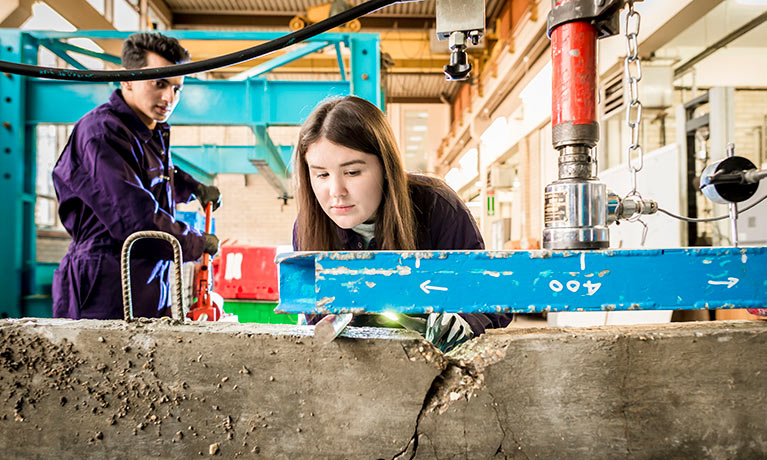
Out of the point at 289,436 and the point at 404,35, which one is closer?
the point at 289,436

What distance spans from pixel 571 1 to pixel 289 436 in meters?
1.00

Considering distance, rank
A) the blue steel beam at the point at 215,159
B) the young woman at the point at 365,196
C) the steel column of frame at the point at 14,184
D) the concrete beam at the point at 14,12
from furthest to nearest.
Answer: the blue steel beam at the point at 215,159 < the concrete beam at the point at 14,12 < the steel column of frame at the point at 14,184 < the young woman at the point at 365,196

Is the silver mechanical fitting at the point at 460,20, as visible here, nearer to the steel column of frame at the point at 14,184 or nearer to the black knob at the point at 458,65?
the black knob at the point at 458,65

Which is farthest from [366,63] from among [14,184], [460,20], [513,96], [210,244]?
[513,96]

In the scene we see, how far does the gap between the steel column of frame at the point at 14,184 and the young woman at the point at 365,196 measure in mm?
2255

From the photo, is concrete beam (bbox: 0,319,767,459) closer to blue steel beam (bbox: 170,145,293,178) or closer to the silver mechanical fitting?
the silver mechanical fitting

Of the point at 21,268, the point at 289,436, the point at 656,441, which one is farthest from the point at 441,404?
the point at 21,268

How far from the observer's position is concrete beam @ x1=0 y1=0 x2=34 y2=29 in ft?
14.5

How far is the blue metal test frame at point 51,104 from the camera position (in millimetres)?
2701

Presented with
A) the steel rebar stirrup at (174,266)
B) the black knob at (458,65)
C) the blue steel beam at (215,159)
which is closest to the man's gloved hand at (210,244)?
the steel rebar stirrup at (174,266)

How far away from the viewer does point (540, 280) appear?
74 cm

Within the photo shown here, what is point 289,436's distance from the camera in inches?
34.3

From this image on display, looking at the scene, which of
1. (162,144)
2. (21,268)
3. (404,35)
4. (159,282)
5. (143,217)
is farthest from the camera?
(404,35)

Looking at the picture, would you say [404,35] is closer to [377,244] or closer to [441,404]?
[377,244]
